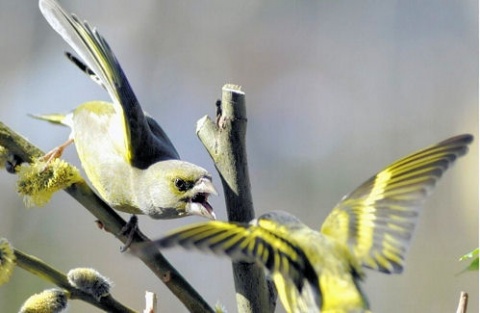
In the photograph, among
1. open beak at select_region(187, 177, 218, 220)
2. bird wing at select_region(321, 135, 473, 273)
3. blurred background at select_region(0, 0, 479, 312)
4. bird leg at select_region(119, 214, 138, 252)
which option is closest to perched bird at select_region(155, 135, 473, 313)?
bird wing at select_region(321, 135, 473, 273)

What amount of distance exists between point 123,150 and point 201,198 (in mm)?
187

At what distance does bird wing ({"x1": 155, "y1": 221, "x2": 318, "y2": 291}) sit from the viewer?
25.0 inches

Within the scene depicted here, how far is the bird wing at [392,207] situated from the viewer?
0.74 meters

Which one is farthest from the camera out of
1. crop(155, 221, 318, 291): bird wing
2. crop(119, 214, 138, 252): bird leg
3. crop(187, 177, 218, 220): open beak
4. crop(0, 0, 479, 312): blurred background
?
crop(0, 0, 479, 312): blurred background

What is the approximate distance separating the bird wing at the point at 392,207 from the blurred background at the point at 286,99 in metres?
1.37

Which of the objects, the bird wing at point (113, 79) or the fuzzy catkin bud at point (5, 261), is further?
the bird wing at point (113, 79)

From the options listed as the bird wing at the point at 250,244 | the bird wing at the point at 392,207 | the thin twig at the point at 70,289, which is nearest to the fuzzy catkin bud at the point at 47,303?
the thin twig at the point at 70,289

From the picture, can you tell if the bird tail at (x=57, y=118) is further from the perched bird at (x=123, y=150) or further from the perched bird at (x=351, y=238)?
the perched bird at (x=351, y=238)

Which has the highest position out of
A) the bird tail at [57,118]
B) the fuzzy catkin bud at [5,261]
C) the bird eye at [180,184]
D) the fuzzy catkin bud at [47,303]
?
the bird tail at [57,118]

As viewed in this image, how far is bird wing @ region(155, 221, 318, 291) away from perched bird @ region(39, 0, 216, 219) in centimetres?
20

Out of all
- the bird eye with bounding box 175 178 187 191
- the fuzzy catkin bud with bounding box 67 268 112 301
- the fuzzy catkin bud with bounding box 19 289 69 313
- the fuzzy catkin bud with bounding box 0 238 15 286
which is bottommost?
the fuzzy catkin bud with bounding box 19 289 69 313

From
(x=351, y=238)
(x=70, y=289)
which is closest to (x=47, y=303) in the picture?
(x=70, y=289)

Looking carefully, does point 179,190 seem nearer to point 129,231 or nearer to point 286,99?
point 129,231

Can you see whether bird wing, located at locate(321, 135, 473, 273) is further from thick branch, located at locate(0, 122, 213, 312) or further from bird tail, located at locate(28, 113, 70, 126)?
bird tail, located at locate(28, 113, 70, 126)
